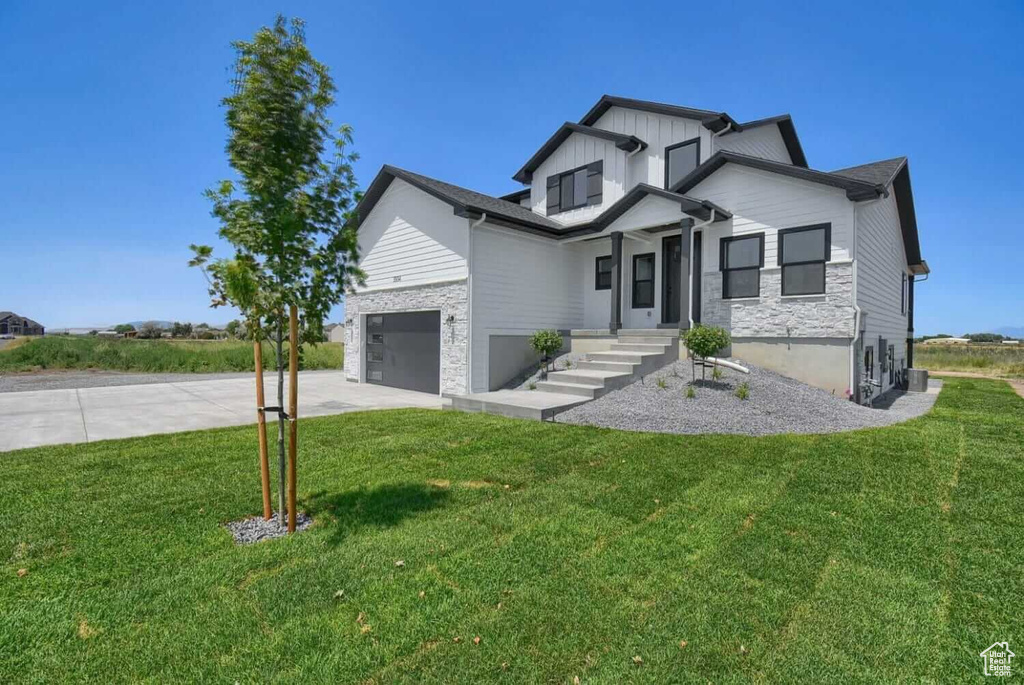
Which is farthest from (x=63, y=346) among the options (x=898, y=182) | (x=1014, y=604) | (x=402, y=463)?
(x=898, y=182)

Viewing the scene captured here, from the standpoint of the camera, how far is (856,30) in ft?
33.1

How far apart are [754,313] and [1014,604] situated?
857 cm

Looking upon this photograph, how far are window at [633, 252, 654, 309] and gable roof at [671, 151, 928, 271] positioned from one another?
6.91 feet

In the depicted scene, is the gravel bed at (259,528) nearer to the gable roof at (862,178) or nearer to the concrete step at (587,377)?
the concrete step at (587,377)

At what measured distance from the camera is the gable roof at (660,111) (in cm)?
1190

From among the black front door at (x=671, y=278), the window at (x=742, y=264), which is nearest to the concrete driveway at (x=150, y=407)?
the black front door at (x=671, y=278)

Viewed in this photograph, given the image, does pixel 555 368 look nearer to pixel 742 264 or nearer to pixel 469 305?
pixel 469 305

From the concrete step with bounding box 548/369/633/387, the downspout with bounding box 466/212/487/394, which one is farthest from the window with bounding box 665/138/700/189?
the concrete step with bounding box 548/369/633/387

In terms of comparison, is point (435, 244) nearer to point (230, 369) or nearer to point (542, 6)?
point (542, 6)

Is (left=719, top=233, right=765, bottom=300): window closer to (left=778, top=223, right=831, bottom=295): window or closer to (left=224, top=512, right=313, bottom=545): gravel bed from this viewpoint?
(left=778, top=223, right=831, bottom=295): window

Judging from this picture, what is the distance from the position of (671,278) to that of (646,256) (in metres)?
1.03

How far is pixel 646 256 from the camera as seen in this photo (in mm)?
12961
